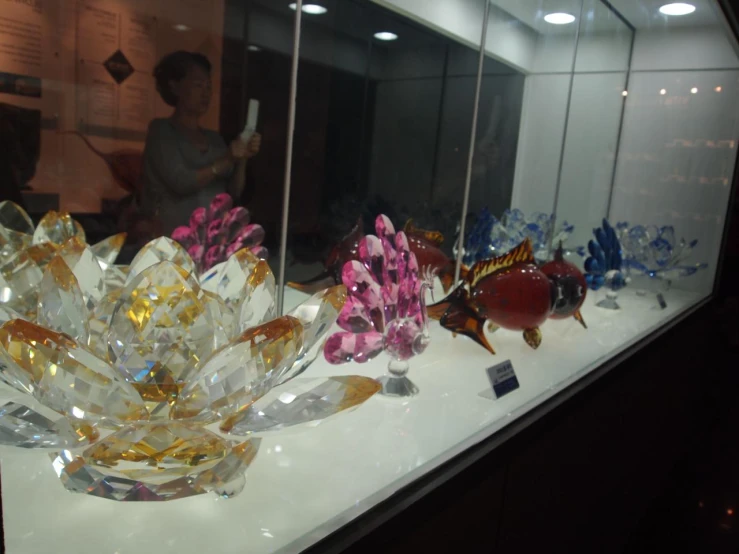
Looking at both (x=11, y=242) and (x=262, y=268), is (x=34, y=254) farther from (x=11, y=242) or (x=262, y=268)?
(x=262, y=268)

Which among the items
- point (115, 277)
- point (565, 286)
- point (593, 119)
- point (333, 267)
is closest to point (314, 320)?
point (115, 277)

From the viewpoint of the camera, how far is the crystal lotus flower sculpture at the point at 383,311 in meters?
0.71

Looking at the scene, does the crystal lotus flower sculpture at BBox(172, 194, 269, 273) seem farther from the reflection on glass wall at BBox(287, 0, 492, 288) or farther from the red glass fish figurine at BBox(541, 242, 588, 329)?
the red glass fish figurine at BBox(541, 242, 588, 329)

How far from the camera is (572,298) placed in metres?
1.17

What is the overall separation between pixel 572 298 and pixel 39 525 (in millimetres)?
977

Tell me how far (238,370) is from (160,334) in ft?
0.21

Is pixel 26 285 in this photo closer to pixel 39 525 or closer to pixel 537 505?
pixel 39 525

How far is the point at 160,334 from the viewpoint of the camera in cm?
41

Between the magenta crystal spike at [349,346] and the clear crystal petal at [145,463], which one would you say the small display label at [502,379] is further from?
the clear crystal petal at [145,463]

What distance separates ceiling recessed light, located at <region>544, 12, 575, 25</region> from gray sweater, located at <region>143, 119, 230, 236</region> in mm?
1257

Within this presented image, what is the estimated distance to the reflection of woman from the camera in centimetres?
73

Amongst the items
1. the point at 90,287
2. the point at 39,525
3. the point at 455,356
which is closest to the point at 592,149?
the point at 455,356

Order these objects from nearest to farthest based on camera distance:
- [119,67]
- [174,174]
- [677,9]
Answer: [119,67] < [174,174] < [677,9]

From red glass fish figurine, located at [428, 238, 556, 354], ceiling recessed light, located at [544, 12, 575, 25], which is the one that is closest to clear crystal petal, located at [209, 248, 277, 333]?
red glass fish figurine, located at [428, 238, 556, 354]
